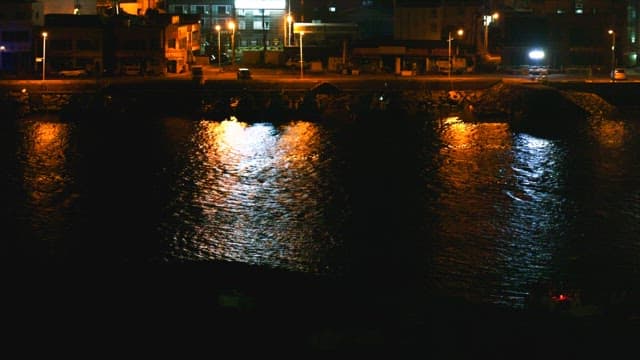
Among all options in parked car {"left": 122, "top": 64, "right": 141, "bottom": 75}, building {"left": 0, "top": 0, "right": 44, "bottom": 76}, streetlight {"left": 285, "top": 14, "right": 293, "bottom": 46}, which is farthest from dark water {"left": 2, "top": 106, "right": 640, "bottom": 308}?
streetlight {"left": 285, "top": 14, "right": 293, "bottom": 46}

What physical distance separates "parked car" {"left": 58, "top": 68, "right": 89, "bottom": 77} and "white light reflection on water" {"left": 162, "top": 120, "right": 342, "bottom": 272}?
453cm

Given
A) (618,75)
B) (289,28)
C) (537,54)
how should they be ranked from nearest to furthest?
(618,75) → (537,54) → (289,28)

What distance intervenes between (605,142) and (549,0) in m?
9.55

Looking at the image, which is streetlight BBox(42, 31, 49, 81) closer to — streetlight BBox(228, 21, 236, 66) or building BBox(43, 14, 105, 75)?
building BBox(43, 14, 105, 75)

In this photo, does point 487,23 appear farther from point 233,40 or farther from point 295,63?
point 233,40

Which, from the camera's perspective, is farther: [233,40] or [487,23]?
[233,40]

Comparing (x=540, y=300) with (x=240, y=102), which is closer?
(x=540, y=300)

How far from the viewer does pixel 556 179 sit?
36.4 feet

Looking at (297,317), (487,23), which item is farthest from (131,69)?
(297,317)

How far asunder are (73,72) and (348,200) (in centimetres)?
1070

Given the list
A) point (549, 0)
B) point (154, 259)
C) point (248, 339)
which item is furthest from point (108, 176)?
point (549, 0)

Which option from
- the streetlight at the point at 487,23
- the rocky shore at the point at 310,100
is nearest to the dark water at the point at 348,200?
the rocky shore at the point at 310,100

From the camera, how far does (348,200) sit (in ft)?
32.1

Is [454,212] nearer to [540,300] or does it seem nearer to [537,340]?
[540,300]
